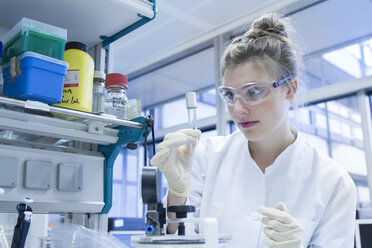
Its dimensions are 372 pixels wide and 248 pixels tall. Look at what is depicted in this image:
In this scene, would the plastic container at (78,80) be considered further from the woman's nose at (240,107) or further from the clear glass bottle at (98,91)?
the woman's nose at (240,107)

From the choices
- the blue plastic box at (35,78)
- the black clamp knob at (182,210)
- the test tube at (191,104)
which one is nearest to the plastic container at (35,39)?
the blue plastic box at (35,78)

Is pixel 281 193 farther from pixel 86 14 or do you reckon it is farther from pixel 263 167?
pixel 86 14

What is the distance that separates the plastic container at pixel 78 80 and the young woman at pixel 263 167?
27 cm

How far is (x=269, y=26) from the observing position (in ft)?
4.43

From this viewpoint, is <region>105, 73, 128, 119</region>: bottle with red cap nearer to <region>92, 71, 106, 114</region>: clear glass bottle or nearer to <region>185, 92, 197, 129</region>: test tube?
<region>92, 71, 106, 114</region>: clear glass bottle

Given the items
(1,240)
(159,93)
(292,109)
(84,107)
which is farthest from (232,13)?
(1,240)

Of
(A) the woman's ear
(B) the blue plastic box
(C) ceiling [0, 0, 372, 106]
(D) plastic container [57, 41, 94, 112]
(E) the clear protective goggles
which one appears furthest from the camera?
(C) ceiling [0, 0, 372, 106]

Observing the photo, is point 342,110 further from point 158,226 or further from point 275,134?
point 158,226

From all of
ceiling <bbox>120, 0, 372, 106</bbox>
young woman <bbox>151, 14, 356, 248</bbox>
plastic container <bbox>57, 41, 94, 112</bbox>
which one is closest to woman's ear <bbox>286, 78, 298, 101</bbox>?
young woman <bbox>151, 14, 356, 248</bbox>

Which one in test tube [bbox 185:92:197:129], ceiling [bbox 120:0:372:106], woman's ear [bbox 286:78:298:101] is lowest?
test tube [bbox 185:92:197:129]

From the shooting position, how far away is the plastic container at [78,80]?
0.96 metres

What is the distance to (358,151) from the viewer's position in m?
2.86

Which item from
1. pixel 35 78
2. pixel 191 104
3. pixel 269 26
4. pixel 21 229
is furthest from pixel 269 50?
pixel 21 229

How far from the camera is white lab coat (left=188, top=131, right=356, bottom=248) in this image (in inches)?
47.4
